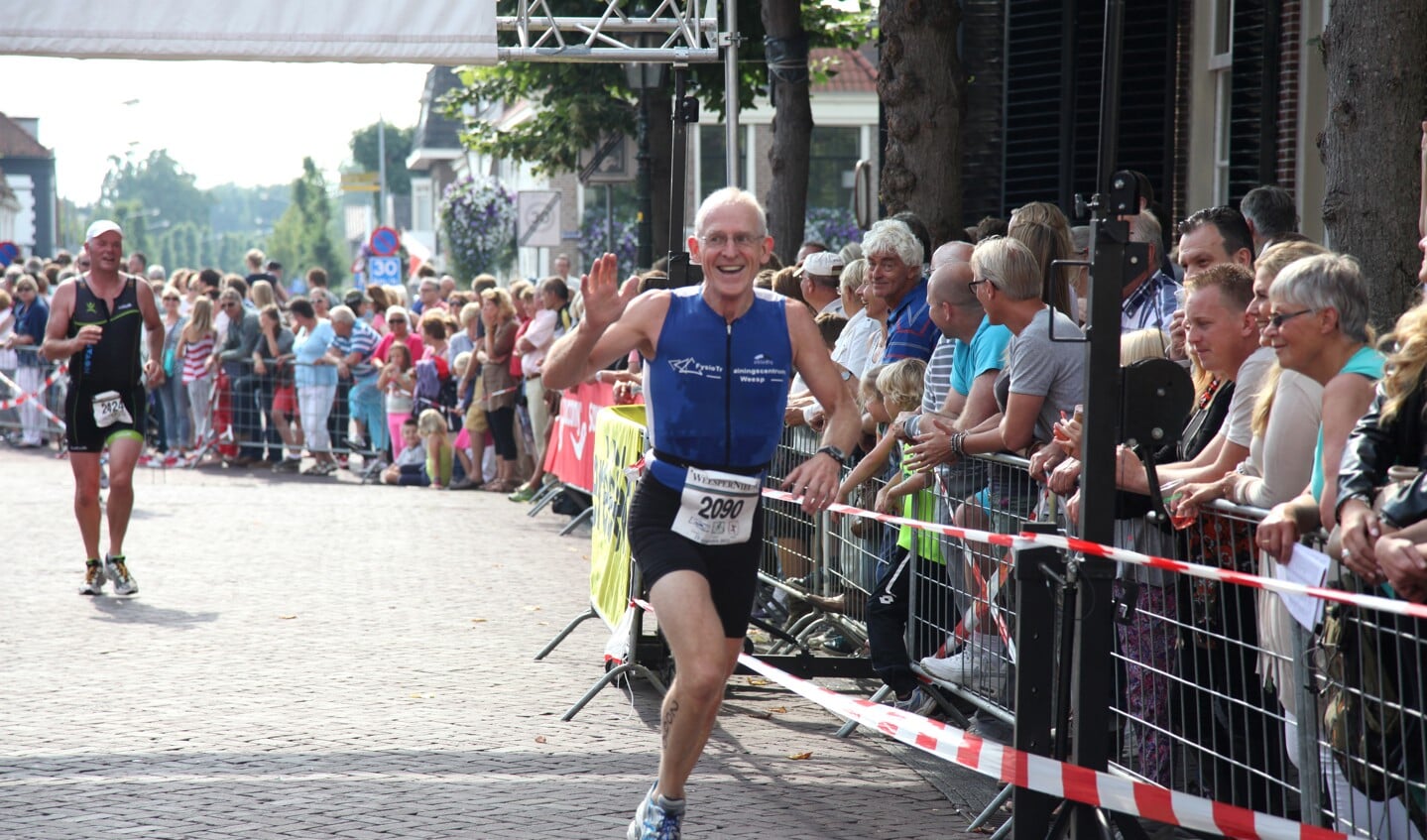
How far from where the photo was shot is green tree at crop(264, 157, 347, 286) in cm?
11056

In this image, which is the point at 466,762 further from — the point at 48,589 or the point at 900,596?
the point at 48,589

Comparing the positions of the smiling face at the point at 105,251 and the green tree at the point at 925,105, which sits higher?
the green tree at the point at 925,105

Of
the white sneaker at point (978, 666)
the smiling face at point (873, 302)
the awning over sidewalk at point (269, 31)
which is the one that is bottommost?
the white sneaker at point (978, 666)

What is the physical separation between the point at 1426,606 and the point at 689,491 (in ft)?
7.69

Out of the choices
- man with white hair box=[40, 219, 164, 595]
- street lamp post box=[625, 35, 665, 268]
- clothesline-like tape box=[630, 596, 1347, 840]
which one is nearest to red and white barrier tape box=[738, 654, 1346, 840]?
clothesline-like tape box=[630, 596, 1347, 840]

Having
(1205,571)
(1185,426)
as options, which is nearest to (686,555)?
(1185,426)

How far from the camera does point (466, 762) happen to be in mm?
6363

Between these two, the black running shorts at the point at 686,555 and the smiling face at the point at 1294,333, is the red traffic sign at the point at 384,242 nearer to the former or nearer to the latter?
the black running shorts at the point at 686,555

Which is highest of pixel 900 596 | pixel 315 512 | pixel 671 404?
pixel 671 404

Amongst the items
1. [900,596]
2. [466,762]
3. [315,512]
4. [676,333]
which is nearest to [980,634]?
[900,596]

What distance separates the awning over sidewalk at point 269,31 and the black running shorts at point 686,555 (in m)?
5.53

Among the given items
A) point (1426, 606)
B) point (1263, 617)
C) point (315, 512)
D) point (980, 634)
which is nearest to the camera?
point (1426, 606)

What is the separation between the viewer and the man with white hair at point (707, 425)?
5289 mm

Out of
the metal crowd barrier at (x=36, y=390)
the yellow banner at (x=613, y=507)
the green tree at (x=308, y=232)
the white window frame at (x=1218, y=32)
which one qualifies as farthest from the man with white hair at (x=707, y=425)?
the green tree at (x=308, y=232)
